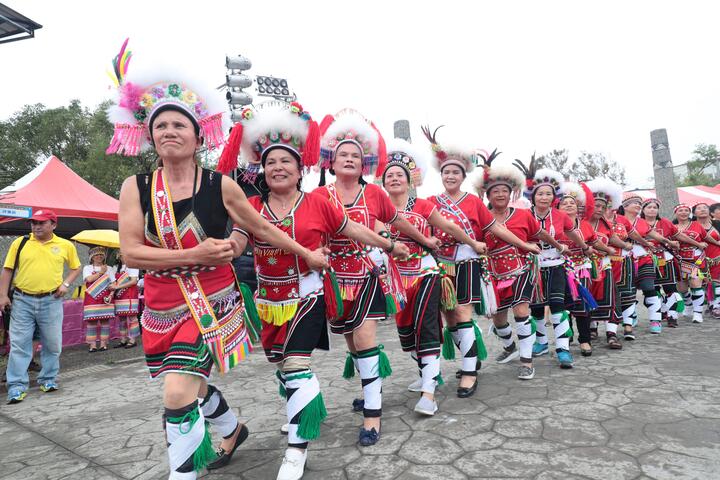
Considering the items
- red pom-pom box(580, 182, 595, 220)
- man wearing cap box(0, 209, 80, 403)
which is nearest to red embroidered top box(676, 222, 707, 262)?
red pom-pom box(580, 182, 595, 220)

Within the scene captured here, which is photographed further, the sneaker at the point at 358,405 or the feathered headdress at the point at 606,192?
the feathered headdress at the point at 606,192

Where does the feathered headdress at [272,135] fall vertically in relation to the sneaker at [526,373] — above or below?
above

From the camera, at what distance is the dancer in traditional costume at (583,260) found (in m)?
5.25

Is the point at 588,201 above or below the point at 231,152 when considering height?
Result: below

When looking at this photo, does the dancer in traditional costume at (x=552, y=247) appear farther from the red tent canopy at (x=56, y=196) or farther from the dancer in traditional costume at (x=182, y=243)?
the red tent canopy at (x=56, y=196)

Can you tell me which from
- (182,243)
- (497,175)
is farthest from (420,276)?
(182,243)

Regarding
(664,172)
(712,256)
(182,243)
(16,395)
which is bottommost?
(16,395)

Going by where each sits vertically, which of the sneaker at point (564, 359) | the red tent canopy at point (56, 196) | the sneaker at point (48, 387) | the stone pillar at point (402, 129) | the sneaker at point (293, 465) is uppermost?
the stone pillar at point (402, 129)

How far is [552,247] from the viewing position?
199 inches

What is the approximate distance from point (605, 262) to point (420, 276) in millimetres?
3247

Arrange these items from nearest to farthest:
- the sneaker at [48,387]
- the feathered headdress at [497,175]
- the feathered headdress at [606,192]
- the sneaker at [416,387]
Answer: the sneaker at [416,387], the feathered headdress at [497,175], the sneaker at [48,387], the feathered headdress at [606,192]

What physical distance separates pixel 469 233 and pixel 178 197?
253cm

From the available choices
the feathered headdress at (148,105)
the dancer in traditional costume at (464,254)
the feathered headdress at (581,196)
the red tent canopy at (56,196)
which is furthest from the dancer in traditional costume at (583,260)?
the red tent canopy at (56,196)

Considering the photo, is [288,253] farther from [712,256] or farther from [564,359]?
[712,256]
